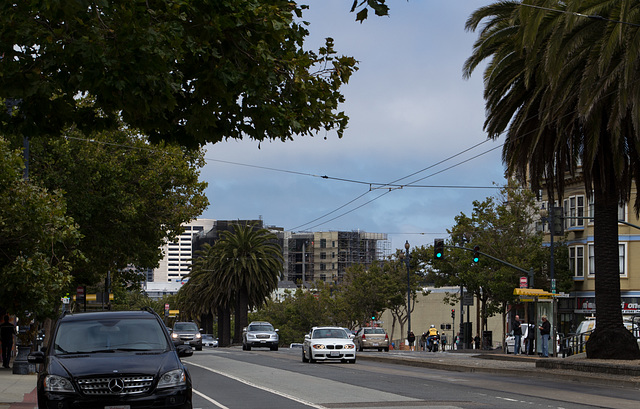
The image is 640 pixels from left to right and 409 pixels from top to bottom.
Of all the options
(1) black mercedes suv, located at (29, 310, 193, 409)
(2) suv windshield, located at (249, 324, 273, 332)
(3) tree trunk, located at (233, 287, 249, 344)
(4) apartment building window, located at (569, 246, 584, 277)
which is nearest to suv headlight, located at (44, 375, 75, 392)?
(1) black mercedes suv, located at (29, 310, 193, 409)

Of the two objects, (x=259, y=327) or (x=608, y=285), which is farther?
(x=259, y=327)

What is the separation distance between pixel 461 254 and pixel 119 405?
58003 mm

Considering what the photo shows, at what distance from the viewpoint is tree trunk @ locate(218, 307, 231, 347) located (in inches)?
3037

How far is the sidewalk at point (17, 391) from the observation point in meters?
16.6

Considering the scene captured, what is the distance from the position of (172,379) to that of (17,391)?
1036 centimetres

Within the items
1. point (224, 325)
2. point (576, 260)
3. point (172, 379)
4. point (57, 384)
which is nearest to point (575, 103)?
point (172, 379)

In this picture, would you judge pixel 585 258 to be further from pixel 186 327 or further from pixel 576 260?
pixel 186 327

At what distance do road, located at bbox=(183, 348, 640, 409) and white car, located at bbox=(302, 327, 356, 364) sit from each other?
21.9 feet

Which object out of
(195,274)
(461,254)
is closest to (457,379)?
(461,254)

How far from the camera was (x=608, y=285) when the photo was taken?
28016 millimetres

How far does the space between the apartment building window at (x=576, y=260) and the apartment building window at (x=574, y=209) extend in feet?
5.71

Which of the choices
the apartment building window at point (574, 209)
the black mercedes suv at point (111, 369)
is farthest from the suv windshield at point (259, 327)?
the black mercedes suv at point (111, 369)

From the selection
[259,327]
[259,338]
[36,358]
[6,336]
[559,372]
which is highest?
[36,358]

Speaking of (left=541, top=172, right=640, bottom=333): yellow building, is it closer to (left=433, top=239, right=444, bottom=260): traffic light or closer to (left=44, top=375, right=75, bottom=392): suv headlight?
(left=433, top=239, right=444, bottom=260): traffic light
